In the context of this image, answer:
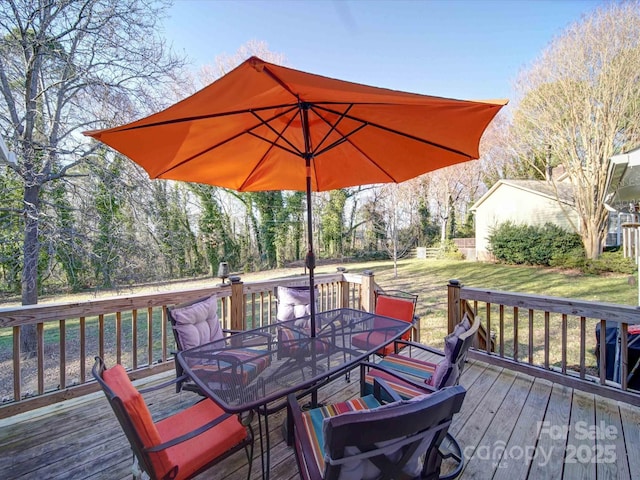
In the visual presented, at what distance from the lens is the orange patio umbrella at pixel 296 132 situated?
4.73 ft

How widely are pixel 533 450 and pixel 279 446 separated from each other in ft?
5.82

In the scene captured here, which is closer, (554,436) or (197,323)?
(554,436)

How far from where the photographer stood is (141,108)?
18.6 ft

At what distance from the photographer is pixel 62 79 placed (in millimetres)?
5191

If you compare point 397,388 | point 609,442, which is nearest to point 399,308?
point 397,388

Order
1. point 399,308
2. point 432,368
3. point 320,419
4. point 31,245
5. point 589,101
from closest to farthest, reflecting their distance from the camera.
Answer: point 320,419
point 432,368
point 399,308
point 31,245
point 589,101

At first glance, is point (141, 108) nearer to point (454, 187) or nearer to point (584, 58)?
point (584, 58)

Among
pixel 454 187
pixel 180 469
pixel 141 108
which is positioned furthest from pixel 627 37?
pixel 180 469

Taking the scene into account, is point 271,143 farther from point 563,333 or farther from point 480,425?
point 563,333

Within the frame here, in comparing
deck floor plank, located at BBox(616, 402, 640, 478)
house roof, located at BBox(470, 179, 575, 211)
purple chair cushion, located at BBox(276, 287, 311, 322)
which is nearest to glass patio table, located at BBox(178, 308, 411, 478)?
purple chair cushion, located at BBox(276, 287, 311, 322)

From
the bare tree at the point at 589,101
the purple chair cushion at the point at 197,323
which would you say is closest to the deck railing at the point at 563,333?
the purple chair cushion at the point at 197,323

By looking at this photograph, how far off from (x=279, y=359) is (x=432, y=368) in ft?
4.15

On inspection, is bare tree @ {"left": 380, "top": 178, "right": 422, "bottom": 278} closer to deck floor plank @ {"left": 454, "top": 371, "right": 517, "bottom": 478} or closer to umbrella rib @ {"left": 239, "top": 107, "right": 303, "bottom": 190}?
deck floor plank @ {"left": 454, "top": 371, "right": 517, "bottom": 478}

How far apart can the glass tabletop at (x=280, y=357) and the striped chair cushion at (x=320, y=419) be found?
0.18m
